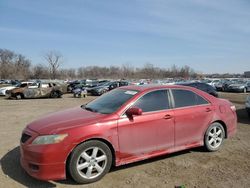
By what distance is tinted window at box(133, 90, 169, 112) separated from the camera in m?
5.24

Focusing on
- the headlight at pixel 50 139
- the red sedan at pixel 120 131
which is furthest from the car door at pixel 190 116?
the headlight at pixel 50 139

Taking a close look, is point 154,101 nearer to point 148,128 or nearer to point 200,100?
Result: point 148,128

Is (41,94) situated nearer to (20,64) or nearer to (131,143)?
(131,143)

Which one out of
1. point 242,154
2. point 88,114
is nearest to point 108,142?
point 88,114

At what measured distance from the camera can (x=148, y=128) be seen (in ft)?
16.7

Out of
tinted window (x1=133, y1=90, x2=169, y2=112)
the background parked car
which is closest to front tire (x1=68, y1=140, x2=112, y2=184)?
tinted window (x1=133, y1=90, x2=169, y2=112)

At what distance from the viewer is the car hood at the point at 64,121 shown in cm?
450

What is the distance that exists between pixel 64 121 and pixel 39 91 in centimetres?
2126

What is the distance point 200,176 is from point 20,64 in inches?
5088

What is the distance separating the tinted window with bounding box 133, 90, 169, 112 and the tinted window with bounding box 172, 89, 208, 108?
0.26 metres

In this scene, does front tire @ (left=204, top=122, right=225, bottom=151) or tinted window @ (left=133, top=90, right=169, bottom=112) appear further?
front tire @ (left=204, top=122, right=225, bottom=151)

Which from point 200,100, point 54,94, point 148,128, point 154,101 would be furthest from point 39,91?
point 148,128

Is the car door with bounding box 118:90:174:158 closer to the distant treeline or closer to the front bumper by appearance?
the front bumper

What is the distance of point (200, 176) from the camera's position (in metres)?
4.73
